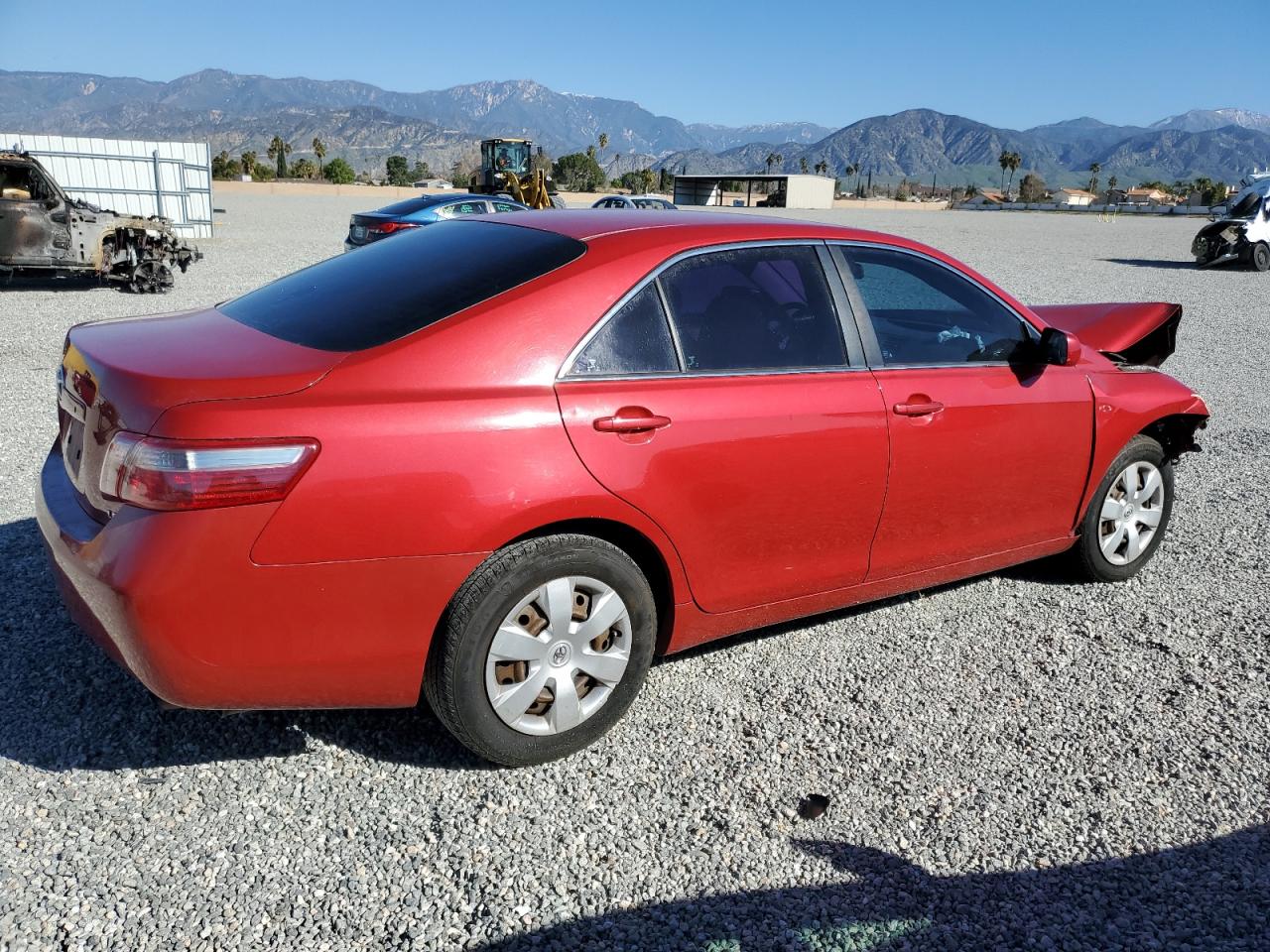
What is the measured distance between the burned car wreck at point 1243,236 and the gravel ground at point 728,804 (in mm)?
21676

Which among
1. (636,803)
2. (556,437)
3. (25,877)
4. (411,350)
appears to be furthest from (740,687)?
(25,877)

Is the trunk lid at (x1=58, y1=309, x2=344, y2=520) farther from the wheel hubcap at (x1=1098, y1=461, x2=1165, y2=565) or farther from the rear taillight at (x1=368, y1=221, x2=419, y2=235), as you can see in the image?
the rear taillight at (x1=368, y1=221, x2=419, y2=235)

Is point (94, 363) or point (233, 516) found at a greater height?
point (94, 363)

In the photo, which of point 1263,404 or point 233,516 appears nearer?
point 233,516

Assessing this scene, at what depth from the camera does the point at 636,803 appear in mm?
2891

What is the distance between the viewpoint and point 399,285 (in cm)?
314

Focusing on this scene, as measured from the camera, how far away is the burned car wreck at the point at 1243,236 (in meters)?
22.2

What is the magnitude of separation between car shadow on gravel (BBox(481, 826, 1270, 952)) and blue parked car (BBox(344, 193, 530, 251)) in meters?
13.2

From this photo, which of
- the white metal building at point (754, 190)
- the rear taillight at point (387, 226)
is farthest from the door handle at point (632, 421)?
the white metal building at point (754, 190)

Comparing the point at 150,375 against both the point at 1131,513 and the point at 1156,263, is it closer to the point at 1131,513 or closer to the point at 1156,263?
the point at 1131,513

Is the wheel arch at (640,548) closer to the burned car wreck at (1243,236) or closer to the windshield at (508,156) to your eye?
the burned car wreck at (1243,236)

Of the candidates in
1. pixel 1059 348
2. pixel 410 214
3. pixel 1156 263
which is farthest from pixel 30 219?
pixel 1156 263

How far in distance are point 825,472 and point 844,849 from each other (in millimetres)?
1211

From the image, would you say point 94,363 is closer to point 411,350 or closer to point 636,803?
point 411,350
